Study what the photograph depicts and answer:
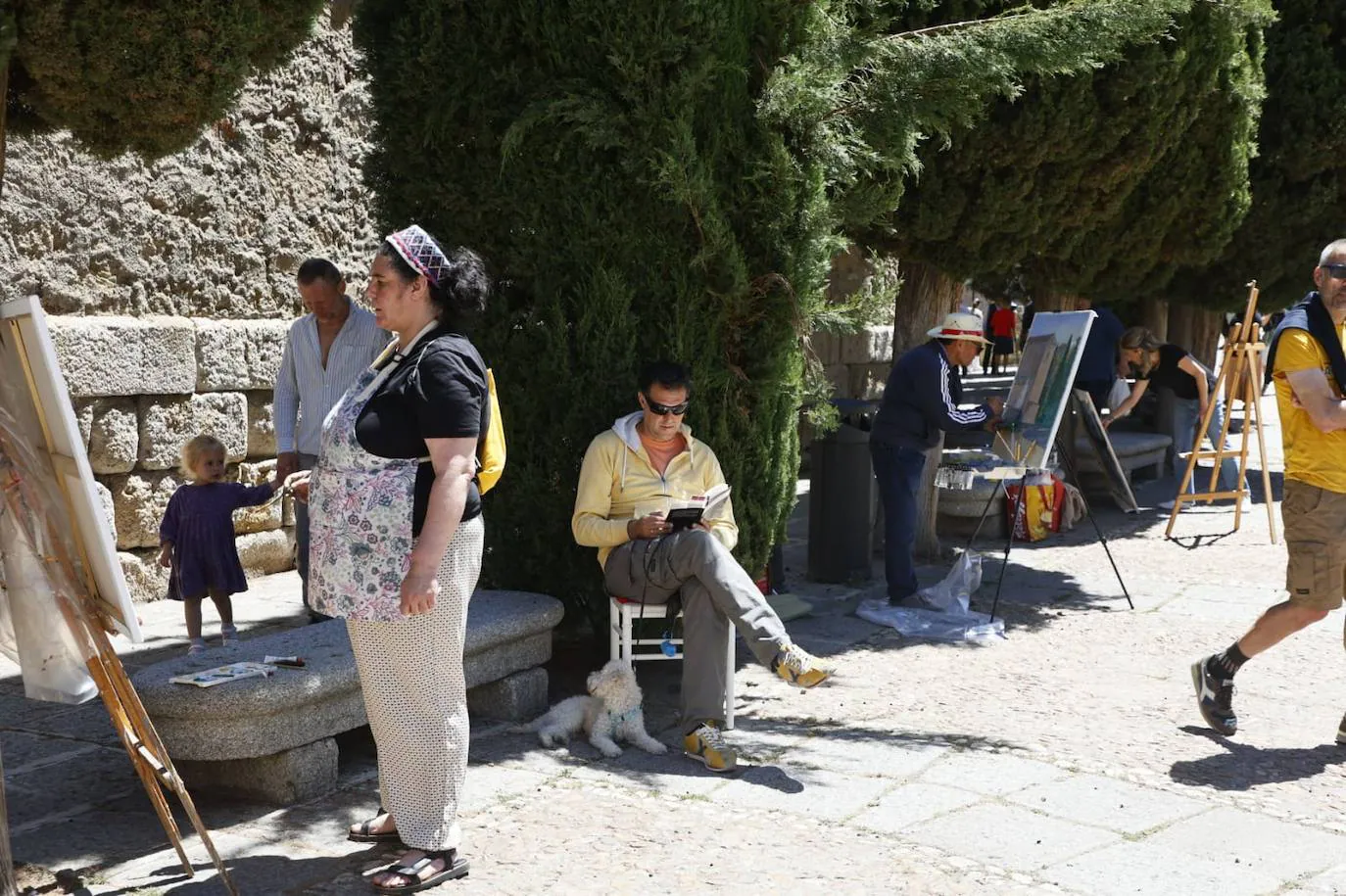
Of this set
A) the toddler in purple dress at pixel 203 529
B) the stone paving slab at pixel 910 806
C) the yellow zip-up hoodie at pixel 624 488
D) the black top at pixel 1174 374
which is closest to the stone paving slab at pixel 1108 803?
the stone paving slab at pixel 910 806

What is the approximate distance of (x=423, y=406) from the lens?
11.5ft

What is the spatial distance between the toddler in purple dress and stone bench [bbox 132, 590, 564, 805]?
0.90 meters

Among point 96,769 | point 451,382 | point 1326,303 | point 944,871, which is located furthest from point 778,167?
point 96,769

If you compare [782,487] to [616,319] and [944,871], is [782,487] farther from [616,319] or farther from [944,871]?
[944,871]

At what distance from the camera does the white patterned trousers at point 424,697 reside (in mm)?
3670

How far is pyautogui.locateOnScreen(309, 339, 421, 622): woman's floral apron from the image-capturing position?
3557 millimetres

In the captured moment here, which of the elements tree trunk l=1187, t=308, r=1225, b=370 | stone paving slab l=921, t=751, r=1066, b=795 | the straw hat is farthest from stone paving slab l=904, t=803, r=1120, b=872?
tree trunk l=1187, t=308, r=1225, b=370

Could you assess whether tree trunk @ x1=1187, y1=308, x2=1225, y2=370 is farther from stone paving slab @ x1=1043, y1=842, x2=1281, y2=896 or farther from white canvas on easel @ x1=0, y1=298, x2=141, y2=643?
white canvas on easel @ x1=0, y1=298, x2=141, y2=643

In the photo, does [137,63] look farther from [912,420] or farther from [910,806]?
[912,420]

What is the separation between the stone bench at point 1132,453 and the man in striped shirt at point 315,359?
6472 mm

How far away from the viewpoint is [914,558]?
854 cm

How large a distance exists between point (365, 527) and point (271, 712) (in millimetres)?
900

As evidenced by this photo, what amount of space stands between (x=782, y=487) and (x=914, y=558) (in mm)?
2759

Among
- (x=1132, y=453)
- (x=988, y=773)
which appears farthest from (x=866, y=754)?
(x=1132, y=453)
